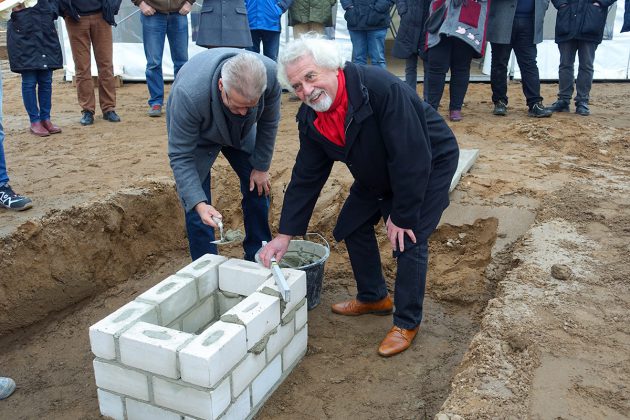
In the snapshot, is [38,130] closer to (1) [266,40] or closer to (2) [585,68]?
(1) [266,40]

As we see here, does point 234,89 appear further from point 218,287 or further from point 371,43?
point 371,43

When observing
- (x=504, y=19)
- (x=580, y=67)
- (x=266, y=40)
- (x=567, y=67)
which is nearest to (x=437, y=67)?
(x=504, y=19)

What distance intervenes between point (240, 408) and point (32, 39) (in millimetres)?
4536

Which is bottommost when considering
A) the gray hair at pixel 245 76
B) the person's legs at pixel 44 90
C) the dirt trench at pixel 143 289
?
the dirt trench at pixel 143 289

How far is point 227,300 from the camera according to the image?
3.26m

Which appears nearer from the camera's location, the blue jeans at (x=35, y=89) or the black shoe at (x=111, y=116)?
the blue jeans at (x=35, y=89)

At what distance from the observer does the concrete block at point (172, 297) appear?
285cm

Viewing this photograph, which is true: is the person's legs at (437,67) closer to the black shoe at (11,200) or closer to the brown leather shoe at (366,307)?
the brown leather shoe at (366,307)

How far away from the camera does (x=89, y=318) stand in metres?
4.12

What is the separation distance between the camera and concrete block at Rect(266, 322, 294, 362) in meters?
2.87

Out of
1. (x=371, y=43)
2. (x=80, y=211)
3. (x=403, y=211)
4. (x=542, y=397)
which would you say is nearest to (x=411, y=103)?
(x=403, y=211)

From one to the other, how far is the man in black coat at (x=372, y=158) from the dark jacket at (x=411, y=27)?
3723 millimetres

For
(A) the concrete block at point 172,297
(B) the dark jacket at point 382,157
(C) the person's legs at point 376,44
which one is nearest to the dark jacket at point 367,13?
(C) the person's legs at point 376,44

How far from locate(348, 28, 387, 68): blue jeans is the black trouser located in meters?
1.39
